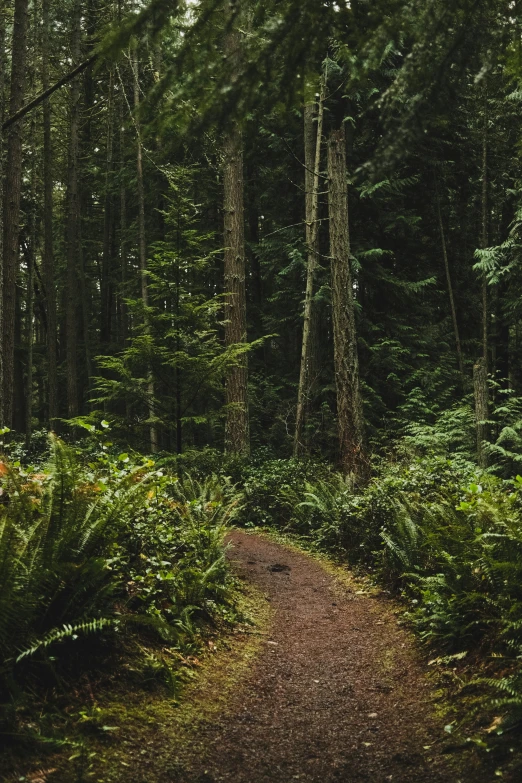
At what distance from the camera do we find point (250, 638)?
5949mm

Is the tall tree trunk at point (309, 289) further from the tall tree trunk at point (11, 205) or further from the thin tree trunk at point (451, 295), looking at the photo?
the tall tree trunk at point (11, 205)

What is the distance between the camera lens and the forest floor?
11.4ft

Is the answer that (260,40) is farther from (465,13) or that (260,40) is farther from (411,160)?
(411,160)

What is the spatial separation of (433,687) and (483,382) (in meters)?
10.5

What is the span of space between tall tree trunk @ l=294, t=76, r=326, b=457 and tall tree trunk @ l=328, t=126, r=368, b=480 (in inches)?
126

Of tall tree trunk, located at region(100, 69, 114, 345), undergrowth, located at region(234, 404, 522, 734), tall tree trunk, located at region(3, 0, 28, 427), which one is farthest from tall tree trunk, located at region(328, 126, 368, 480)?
tall tree trunk, located at region(100, 69, 114, 345)

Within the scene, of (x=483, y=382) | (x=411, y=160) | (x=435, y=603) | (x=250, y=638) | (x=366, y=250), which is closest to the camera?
(x=435, y=603)

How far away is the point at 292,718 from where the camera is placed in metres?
4.38

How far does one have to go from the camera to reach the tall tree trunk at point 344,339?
12.0 meters

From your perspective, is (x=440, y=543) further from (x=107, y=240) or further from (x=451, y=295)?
(x=107, y=240)

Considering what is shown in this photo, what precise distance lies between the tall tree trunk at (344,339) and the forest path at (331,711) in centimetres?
495

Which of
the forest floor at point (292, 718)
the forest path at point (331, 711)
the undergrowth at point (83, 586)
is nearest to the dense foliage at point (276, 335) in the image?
the undergrowth at point (83, 586)

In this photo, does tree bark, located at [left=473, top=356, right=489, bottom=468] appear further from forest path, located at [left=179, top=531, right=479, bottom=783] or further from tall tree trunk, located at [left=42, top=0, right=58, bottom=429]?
tall tree trunk, located at [left=42, top=0, right=58, bottom=429]

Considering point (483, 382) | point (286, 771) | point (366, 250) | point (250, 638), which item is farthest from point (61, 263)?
point (286, 771)
